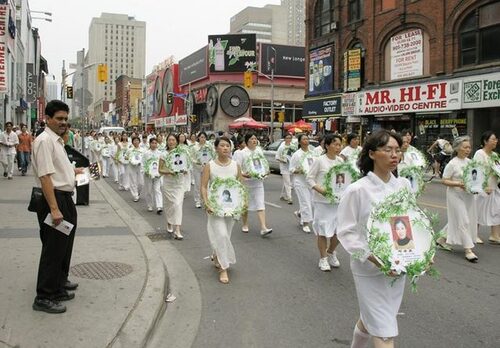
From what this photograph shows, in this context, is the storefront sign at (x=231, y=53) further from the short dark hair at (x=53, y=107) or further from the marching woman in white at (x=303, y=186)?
the short dark hair at (x=53, y=107)

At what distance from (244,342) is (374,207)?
197 cm

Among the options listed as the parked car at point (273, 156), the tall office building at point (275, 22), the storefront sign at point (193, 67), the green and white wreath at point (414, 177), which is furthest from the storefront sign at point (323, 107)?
the tall office building at point (275, 22)

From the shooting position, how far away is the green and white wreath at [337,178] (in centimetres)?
692

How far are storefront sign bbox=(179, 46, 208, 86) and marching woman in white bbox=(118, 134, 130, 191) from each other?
47581 millimetres

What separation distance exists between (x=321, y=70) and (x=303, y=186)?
87.4 feet

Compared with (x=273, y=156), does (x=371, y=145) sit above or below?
below

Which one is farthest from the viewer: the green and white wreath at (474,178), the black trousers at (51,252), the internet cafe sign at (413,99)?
the internet cafe sign at (413,99)

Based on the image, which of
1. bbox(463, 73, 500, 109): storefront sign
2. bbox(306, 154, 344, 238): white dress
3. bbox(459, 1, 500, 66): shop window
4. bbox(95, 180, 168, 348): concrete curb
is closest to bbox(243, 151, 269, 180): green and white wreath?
bbox(95, 180, 168, 348): concrete curb

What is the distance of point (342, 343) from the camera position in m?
4.64

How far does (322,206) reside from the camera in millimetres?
7215

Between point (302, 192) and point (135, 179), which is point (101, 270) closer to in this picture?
point (302, 192)

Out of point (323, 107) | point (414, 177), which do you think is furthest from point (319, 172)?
point (323, 107)

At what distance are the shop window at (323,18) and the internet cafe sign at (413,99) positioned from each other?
611 cm

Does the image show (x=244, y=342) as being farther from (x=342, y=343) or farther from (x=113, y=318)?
(x=113, y=318)
